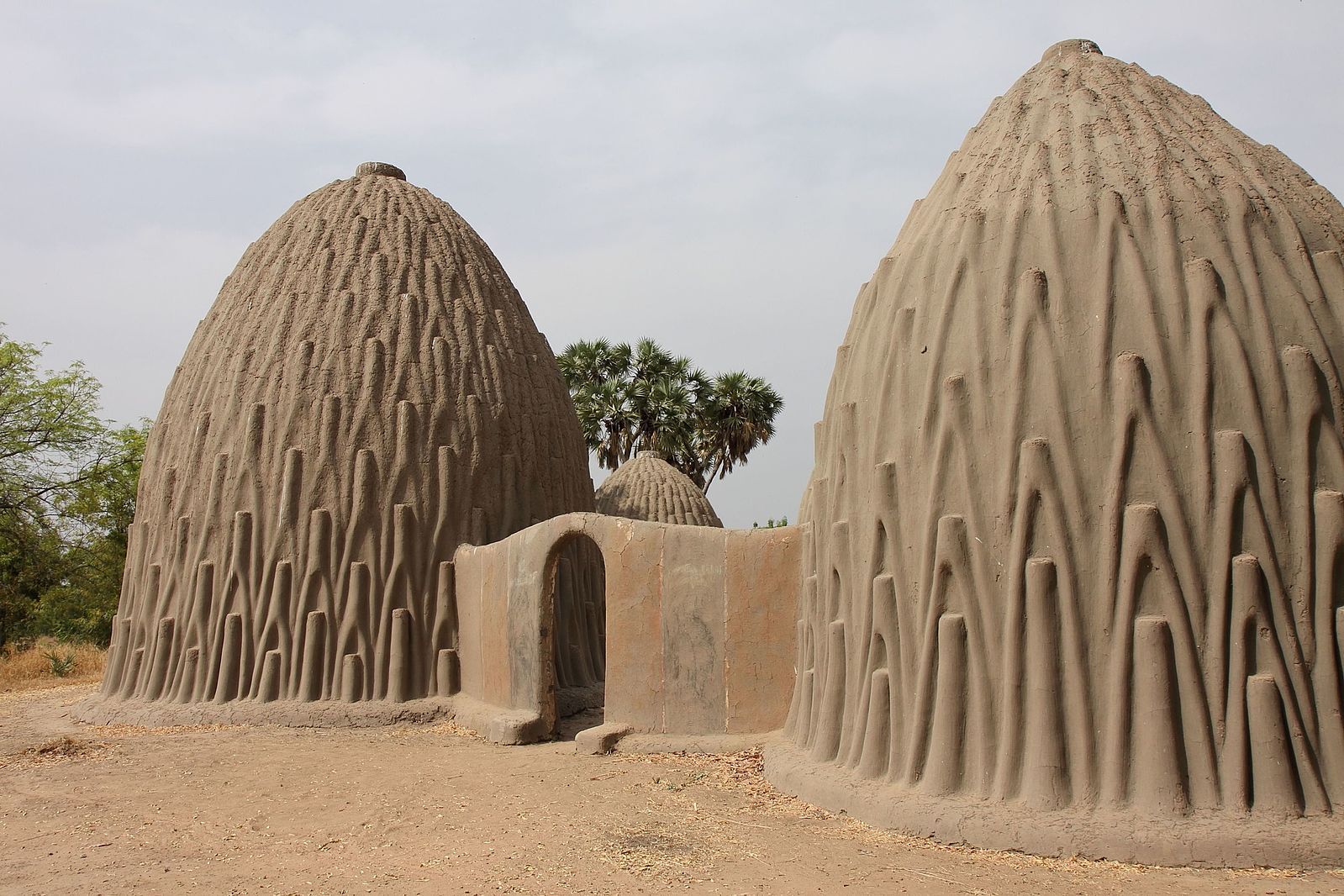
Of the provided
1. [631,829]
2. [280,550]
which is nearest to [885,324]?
[631,829]

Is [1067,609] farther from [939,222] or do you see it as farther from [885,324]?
[939,222]

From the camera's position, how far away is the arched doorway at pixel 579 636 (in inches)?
378

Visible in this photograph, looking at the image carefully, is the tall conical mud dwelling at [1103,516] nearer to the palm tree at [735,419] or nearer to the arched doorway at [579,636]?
the arched doorway at [579,636]

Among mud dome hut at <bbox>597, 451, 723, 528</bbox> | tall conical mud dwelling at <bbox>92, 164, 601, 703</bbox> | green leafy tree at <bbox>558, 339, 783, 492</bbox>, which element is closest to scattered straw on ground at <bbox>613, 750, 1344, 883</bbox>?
tall conical mud dwelling at <bbox>92, 164, 601, 703</bbox>

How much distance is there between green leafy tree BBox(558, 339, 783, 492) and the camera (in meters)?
26.1

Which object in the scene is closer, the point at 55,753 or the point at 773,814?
the point at 773,814

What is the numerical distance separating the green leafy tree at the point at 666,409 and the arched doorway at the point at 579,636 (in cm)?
1452

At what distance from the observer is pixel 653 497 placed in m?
14.5

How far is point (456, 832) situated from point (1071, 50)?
631cm

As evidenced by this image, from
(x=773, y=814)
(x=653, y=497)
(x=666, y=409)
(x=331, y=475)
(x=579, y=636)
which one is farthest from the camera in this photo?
(x=666, y=409)

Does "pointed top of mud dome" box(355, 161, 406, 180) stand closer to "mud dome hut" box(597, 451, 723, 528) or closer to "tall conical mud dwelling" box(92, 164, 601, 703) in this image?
"tall conical mud dwelling" box(92, 164, 601, 703)

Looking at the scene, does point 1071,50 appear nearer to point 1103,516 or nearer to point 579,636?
point 1103,516

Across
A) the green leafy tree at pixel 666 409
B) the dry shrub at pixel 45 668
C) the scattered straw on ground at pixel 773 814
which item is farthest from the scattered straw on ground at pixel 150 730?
the green leafy tree at pixel 666 409

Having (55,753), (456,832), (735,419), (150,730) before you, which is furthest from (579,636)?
(735,419)
